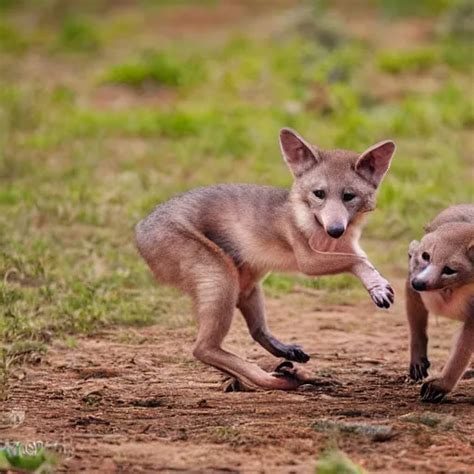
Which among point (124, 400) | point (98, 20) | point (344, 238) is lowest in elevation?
point (98, 20)

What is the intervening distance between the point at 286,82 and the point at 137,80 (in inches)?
80.6

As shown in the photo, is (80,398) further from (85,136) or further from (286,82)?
(286,82)

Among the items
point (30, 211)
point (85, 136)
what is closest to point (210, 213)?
point (30, 211)

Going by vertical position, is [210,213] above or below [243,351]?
above

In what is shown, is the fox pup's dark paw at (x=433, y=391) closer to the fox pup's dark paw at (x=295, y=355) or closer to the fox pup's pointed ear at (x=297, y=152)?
the fox pup's dark paw at (x=295, y=355)

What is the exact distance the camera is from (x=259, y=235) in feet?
25.8

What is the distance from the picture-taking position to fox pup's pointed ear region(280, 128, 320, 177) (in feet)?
26.0

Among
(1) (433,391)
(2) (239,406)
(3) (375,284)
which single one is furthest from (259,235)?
(1) (433,391)

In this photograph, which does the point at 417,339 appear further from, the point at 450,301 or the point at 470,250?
the point at 470,250

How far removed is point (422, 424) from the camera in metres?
6.64

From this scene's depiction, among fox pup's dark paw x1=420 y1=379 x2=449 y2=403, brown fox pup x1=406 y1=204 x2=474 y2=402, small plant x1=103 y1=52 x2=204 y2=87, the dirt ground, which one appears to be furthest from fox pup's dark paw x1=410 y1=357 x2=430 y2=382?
small plant x1=103 y1=52 x2=204 y2=87

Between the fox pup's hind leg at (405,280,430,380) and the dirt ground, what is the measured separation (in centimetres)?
15

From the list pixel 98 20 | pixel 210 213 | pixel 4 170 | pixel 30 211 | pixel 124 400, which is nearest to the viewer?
pixel 124 400

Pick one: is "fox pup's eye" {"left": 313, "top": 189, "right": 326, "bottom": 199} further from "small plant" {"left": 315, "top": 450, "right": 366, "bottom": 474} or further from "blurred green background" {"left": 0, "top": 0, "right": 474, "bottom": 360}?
"small plant" {"left": 315, "top": 450, "right": 366, "bottom": 474}
